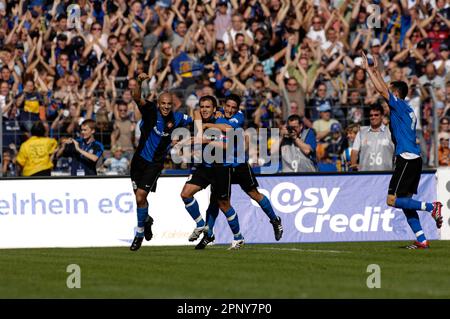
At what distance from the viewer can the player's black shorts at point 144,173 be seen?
1764cm

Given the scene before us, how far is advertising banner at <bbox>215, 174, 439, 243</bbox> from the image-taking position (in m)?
20.2

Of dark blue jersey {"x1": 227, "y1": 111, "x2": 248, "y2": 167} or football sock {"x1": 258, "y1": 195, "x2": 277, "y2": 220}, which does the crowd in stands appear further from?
dark blue jersey {"x1": 227, "y1": 111, "x2": 248, "y2": 167}

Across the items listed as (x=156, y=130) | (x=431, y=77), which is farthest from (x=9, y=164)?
(x=431, y=77)

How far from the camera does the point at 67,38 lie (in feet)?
85.3

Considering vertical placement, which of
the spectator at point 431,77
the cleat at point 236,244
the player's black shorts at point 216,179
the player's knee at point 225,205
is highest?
the spectator at point 431,77

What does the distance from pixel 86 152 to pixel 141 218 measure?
422 centimetres

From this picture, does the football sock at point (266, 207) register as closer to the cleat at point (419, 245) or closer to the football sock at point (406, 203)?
the football sock at point (406, 203)

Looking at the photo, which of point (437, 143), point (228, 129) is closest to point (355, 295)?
point (228, 129)

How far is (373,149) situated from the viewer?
20875 millimetres

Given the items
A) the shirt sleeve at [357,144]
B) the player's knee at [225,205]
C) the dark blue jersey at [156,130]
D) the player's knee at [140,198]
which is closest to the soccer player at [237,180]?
the player's knee at [225,205]

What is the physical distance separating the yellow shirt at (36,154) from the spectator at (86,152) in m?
0.46

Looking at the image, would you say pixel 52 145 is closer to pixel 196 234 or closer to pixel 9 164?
pixel 9 164

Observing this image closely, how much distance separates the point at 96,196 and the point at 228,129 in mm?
3735
